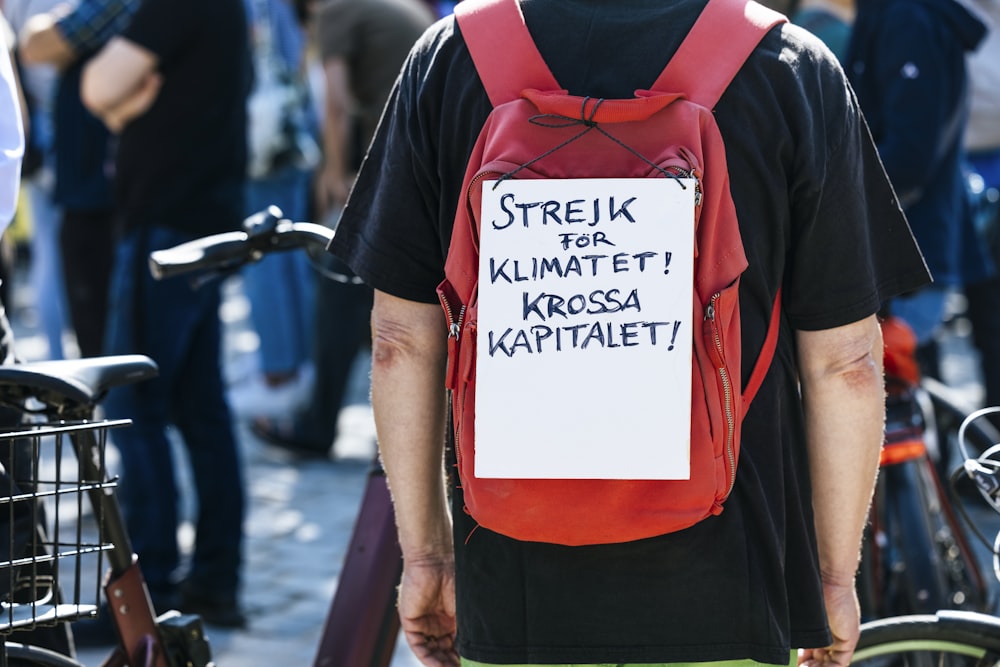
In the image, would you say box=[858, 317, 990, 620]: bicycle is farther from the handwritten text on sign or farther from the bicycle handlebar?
the handwritten text on sign

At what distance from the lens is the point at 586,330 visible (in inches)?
73.2

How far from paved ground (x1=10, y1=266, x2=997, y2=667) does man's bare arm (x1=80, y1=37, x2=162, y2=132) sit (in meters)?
1.60

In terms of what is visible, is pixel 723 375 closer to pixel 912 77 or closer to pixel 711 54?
pixel 711 54

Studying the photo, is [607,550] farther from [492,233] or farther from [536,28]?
[536,28]

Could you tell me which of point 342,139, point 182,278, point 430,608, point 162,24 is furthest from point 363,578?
point 342,139

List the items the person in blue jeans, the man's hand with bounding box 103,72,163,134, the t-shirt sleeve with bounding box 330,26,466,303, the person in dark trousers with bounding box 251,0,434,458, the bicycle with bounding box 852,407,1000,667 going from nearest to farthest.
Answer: the t-shirt sleeve with bounding box 330,26,466,303 < the bicycle with bounding box 852,407,1000,667 < the man's hand with bounding box 103,72,163,134 < the person in dark trousers with bounding box 251,0,434,458 < the person in blue jeans

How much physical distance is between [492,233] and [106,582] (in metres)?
1.22

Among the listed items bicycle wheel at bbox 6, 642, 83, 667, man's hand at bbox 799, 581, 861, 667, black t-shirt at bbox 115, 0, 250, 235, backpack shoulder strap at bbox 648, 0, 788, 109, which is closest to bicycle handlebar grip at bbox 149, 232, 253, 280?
bicycle wheel at bbox 6, 642, 83, 667

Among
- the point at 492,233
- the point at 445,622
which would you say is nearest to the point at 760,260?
the point at 492,233

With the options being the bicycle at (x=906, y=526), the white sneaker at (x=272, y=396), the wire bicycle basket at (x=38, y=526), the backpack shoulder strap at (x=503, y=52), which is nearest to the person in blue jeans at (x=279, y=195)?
the white sneaker at (x=272, y=396)

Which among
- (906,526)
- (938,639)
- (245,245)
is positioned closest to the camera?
(938,639)

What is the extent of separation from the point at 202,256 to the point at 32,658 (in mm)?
844

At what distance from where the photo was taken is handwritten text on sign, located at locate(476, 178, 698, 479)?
1.85m

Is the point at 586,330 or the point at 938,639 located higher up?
the point at 586,330
